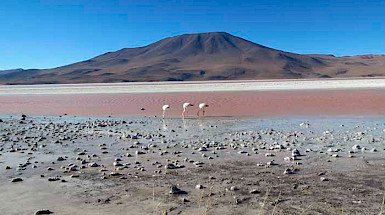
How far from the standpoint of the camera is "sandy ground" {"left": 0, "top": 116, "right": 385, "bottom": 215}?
521cm

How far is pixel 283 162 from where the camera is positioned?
303 inches

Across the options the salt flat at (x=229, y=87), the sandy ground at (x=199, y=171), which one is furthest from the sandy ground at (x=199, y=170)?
the salt flat at (x=229, y=87)

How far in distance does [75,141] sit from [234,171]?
624 centimetres

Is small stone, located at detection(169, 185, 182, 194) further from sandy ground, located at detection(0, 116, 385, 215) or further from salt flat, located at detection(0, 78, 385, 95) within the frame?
salt flat, located at detection(0, 78, 385, 95)

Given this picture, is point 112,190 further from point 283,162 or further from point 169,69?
point 169,69

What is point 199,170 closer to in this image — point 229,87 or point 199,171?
point 199,171

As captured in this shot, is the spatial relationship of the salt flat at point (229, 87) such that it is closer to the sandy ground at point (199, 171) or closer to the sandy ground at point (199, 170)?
the sandy ground at point (199, 170)

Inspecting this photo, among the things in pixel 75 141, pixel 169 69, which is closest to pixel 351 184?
pixel 75 141

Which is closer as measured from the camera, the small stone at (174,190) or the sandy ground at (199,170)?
the sandy ground at (199,170)

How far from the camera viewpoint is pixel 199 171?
23.3ft

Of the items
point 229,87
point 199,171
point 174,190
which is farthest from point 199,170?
point 229,87

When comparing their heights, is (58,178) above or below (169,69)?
below

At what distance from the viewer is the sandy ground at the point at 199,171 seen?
17.1ft

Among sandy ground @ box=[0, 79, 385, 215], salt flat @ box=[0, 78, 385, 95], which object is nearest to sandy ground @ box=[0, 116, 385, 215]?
sandy ground @ box=[0, 79, 385, 215]
